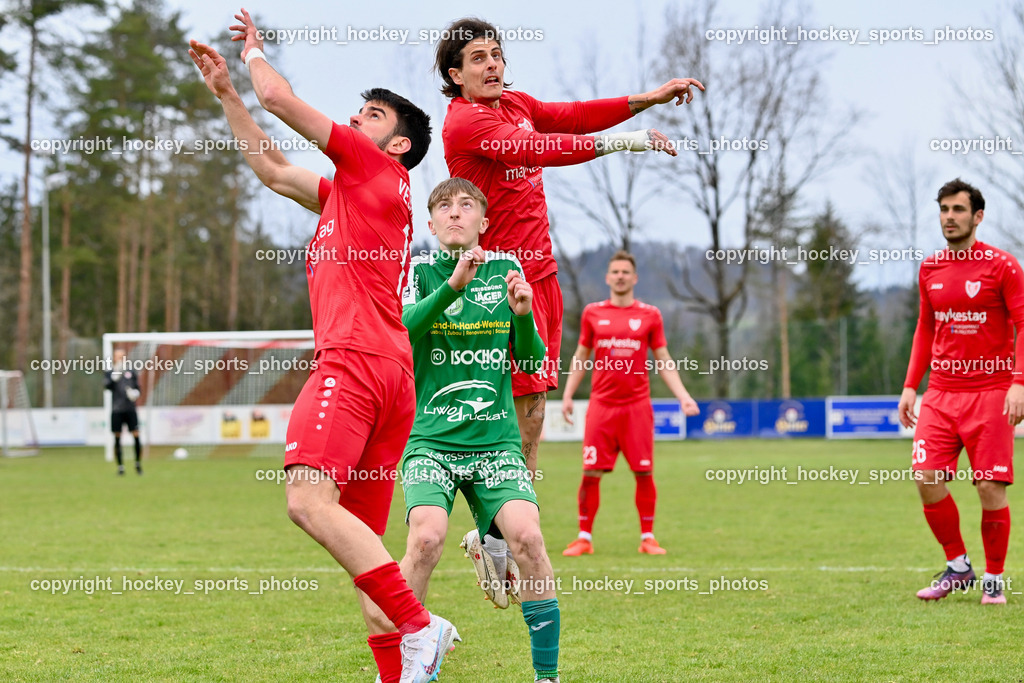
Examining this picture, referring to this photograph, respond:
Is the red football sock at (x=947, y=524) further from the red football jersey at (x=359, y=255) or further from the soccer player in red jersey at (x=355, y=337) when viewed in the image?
the red football jersey at (x=359, y=255)

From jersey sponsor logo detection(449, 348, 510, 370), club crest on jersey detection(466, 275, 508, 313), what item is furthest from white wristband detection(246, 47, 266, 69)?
jersey sponsor logo detection(449, 348, 510, 370)

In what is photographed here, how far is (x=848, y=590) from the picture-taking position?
675 cm

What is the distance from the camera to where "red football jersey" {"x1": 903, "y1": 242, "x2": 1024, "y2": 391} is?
254 inches

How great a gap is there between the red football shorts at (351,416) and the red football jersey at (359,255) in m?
0.07

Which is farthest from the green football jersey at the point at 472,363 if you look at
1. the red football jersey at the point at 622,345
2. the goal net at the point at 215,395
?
the goal net at the point at 215,395

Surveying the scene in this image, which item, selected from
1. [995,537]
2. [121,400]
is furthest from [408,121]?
[121,400]

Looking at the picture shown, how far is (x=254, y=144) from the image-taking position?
396 centimetres

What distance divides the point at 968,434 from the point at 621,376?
3.76 metres

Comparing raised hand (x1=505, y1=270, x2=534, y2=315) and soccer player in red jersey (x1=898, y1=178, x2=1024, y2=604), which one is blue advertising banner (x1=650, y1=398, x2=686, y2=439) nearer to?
soccer player in red jersey (x1=898, y1=178, x2=1024, y2=604)

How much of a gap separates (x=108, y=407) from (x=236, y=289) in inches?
788

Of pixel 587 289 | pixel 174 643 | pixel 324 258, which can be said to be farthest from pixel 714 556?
pixel 587 289

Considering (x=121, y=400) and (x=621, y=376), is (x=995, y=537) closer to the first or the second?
(x=621, y=376)

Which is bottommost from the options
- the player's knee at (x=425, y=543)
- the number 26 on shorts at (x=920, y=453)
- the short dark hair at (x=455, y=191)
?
the player's knee at (x=425, y=543)

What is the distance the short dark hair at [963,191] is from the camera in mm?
6480
